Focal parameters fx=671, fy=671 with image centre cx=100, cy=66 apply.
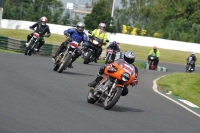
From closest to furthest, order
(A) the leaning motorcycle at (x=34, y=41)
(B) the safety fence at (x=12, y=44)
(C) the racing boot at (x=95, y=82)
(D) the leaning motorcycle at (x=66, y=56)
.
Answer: (C) the racing boot at (x=95, y=82) → (D) the leaning motorcycle at (x=66, y=56) → (A) the leaning motorcycle at (x=34, y=41) → (B) the safety fence at (x=12, y=44)

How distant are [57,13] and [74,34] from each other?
4213cm

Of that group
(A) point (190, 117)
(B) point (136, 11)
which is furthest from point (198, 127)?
(B) point (136, 11)

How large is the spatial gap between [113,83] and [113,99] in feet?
1.22

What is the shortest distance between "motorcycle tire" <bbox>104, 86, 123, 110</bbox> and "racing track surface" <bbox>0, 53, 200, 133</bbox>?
123 mm

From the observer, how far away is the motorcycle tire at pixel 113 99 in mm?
12266

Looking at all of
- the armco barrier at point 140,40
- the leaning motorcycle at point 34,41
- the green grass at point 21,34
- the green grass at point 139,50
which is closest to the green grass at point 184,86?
the leaning motorcycle at point 34,41

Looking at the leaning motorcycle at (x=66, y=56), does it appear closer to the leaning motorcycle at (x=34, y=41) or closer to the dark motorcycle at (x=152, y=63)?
the leaning motorcycle at (x=34, y=41)

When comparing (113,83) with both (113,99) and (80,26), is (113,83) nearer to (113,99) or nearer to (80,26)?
(113,99)

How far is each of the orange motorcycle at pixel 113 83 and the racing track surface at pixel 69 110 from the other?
0.20 m

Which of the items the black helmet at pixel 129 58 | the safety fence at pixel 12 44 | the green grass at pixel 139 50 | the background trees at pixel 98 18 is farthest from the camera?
the background trees at pixel 98 18

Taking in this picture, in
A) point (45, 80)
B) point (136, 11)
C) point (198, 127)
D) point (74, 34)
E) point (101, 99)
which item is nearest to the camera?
point (198, 127)

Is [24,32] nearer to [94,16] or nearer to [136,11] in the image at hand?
[94,16]

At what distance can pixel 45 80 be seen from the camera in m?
16.4

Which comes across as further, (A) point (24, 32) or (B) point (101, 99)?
(A) point (24, 32)
